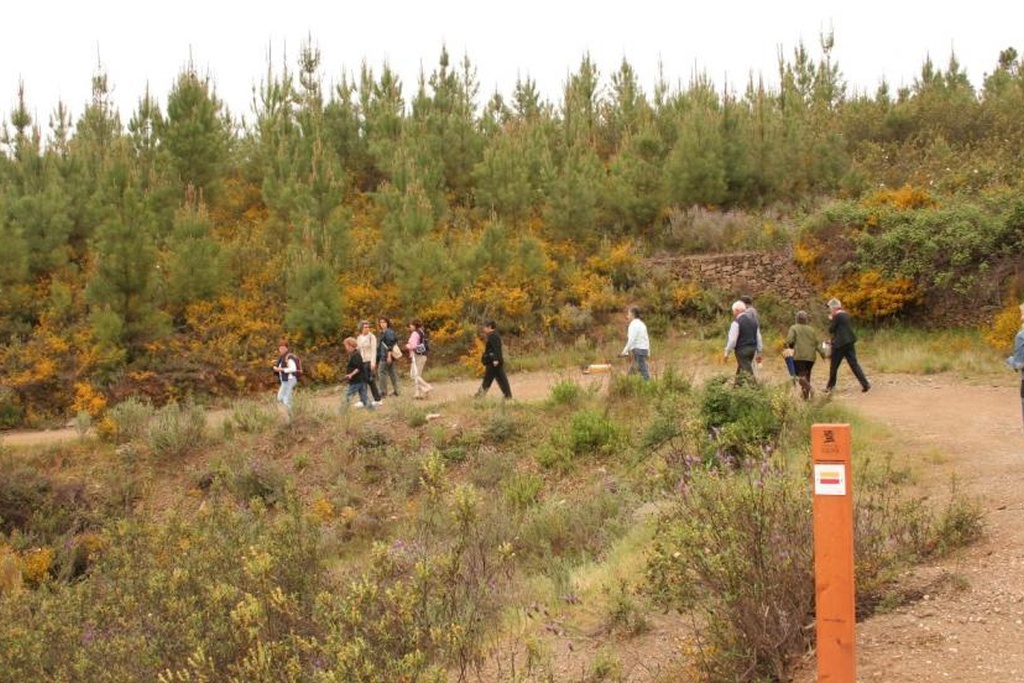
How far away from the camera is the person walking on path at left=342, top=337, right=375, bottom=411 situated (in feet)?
57.4

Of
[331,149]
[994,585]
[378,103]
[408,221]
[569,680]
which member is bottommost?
[569,680]

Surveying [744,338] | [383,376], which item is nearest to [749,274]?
[383,376]

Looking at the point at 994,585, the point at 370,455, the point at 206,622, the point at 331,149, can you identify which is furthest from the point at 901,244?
the point at 206,622

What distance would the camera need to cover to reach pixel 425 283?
24859 millimetres

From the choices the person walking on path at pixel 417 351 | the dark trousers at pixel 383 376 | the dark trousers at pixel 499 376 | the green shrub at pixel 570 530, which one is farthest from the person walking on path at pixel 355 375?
the green shrub at pixel 570 530

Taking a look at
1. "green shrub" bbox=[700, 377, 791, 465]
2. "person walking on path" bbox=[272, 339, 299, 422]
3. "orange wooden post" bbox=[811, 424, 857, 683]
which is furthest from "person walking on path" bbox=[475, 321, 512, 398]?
Answer: "orange wooden post" bbox=[811, 424, 857, 683]

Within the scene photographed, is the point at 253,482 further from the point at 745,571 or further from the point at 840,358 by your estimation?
the point at 745,571

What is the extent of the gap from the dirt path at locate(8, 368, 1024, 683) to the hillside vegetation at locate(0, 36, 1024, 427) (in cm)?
968

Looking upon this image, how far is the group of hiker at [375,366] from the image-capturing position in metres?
17.5

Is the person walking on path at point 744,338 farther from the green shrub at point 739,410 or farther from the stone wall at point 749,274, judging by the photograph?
the stone wall at point 749,274

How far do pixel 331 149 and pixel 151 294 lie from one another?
Result: 380 inches

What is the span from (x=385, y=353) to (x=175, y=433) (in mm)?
4286

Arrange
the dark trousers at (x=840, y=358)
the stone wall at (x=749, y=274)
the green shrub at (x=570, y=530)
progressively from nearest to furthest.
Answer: the green shrub at (x=570, y=530) < the dark trousers at (x=840, y=358) < the stone wall at (x=749, y=274)

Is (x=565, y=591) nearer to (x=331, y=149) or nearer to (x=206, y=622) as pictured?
(x=206, y=622)
